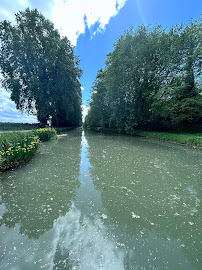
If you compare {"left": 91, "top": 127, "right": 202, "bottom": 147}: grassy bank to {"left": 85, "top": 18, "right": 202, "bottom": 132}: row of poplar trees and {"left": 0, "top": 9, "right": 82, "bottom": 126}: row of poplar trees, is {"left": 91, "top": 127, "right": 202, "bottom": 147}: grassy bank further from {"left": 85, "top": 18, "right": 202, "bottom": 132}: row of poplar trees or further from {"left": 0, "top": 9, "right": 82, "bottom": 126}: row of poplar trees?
{"left": 0, "top": 9, "right": 82, "bottom": 126}: row of poplar trees

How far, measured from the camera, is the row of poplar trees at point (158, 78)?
16.7 metres

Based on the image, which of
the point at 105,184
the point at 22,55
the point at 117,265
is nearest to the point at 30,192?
the point at 105,184

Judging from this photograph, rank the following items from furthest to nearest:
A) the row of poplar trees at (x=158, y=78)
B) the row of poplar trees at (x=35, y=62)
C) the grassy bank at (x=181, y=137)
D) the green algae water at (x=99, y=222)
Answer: the row of poplar trees at (x=35, y=62), the row of poplar trees at (x=158, y=78), the grassy bank at (x=181, y=137), the green algae water at (x=99, y=222)

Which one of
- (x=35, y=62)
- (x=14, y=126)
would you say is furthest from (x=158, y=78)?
(x=14, y=126)

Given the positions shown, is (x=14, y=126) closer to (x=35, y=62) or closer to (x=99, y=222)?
(x=35, y=62)

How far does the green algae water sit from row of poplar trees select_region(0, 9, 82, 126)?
65.8 ft

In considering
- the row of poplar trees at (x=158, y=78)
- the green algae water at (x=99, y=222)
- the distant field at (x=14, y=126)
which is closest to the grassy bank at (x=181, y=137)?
the row of poplar trees at (x=158, y=78)

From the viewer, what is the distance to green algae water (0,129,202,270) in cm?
184

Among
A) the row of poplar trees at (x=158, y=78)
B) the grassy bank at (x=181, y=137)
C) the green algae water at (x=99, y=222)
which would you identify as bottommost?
the green algae water at (x=99, y=222)

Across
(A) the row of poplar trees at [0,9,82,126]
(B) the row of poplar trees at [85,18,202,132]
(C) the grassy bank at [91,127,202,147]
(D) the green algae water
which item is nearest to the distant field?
(A) the row of poplar trees at [0,9,82,126]

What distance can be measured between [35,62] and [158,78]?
19784 millimetres

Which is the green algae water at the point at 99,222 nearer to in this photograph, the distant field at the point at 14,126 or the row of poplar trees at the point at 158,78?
the row of poplar trees at the point at 158,78

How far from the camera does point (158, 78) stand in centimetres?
1819

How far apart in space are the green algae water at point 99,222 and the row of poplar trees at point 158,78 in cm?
1489
